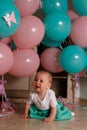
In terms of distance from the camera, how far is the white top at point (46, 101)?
6.77 feet

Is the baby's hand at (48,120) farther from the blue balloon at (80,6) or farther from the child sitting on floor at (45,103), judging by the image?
the blue balloon at (80,6)

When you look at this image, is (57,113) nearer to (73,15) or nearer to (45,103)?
(45,103)

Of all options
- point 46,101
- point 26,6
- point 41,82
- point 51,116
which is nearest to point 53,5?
point 26,6

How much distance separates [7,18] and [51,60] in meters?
0.71

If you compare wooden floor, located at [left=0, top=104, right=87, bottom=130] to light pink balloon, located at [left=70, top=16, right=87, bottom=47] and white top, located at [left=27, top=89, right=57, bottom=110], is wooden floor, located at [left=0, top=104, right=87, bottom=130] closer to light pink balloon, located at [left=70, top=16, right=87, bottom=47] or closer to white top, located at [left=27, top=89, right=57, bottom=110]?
white top, located at [left=27, top=89, right=57, bottom=110]

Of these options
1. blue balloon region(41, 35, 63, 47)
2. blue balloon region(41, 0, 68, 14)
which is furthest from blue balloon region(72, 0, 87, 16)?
blue balloon region(41, 35, 63, 47)

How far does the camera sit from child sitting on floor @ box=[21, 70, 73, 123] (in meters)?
2.06

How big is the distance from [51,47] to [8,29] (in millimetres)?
729

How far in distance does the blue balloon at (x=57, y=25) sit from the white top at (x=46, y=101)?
468 millimetres

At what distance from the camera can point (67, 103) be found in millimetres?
2795

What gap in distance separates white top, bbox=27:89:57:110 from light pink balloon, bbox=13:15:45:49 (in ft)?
1.25

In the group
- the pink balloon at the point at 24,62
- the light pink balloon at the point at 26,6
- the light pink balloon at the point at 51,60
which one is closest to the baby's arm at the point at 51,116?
the pink balloon at the point at 24,62

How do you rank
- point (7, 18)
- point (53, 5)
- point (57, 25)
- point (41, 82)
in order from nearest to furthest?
1. point (7, 18)
2. point (41, 82)
3. point (57, 25)
4. point (53, 5)

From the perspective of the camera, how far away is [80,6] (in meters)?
2.42
